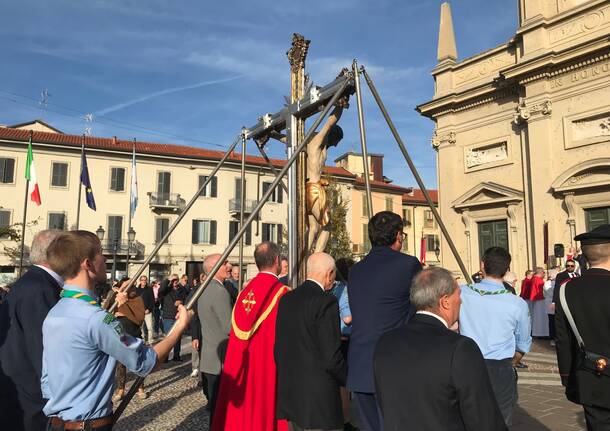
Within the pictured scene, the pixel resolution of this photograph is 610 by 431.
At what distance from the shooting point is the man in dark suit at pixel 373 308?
320 centimetres

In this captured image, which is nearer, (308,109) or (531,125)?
(308,109)

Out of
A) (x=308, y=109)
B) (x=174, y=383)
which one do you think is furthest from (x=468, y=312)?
(x=174, y=383)

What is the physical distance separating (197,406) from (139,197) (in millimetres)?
32057

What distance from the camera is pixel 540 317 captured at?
13672 mm

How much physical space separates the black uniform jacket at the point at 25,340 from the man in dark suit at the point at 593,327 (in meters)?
3.28

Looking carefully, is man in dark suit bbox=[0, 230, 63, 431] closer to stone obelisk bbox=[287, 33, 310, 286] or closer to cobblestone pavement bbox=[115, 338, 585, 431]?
stone obelisk bbox=[287, 33, 310, 286]

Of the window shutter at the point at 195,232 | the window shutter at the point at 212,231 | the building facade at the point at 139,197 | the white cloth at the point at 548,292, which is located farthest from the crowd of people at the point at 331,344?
the window shutter at the point at 212,231

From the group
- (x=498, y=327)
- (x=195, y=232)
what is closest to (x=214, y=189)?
(x=195, y=232)

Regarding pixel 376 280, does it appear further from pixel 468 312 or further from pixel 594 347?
pixel 594 347

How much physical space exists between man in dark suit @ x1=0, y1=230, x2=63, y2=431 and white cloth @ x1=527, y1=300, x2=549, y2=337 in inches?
529

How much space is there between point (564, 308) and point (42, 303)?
329 centimetres

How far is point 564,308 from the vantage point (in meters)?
3.18

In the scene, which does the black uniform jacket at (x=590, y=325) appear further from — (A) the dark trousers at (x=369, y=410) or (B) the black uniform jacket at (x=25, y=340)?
(B) the black uniform jacket at (x=25, y=340)

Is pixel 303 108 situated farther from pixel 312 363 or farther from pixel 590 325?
pixel 590 325
